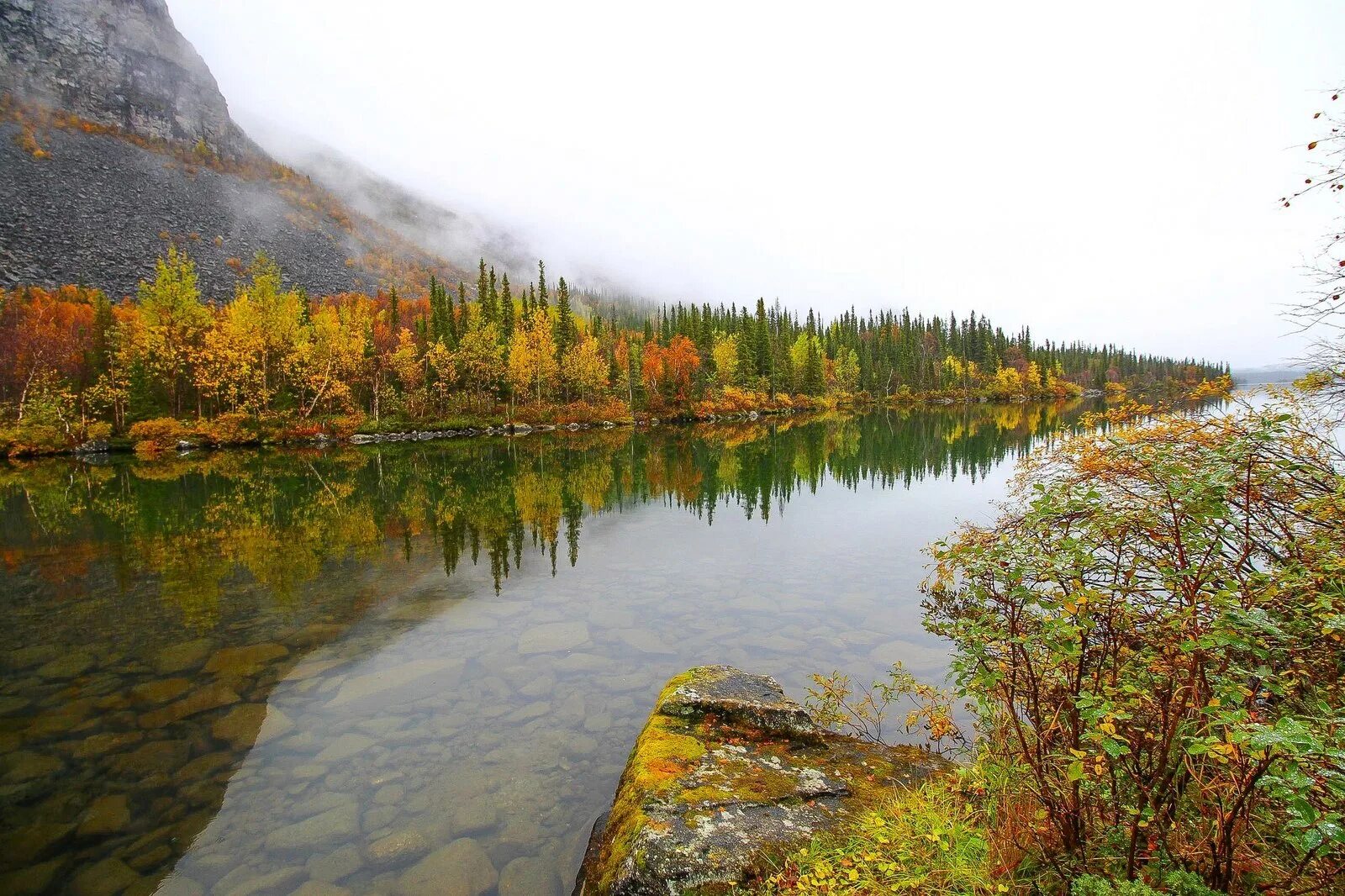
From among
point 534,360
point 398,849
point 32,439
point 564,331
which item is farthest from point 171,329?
point 398,849

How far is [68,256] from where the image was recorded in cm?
10412

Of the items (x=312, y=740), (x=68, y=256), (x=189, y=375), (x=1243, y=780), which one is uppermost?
(x=68, y=256)

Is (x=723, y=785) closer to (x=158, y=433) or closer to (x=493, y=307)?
(x=158, y=433)

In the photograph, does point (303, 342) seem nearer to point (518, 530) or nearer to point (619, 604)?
point (518, 530)

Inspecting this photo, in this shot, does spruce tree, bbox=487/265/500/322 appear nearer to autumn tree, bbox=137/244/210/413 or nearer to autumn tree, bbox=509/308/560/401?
autumn tree, bbox=509/308/560/401

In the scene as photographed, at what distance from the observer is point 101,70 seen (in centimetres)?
16775

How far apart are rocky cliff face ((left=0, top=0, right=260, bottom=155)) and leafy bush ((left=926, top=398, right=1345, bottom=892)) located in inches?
8957

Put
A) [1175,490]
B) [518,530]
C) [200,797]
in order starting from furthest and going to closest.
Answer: [518,530] < [200,797] < [1175,490]

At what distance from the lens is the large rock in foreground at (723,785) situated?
15.0 feet

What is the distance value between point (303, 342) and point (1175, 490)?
218 ft

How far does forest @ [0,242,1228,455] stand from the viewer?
49.7 meters

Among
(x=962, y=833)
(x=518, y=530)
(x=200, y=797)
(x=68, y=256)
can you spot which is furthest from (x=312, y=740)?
(x=68, y=256)

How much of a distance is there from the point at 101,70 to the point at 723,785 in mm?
254754

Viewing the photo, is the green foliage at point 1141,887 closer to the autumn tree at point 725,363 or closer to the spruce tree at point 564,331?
the spruce tree at point 564,331
